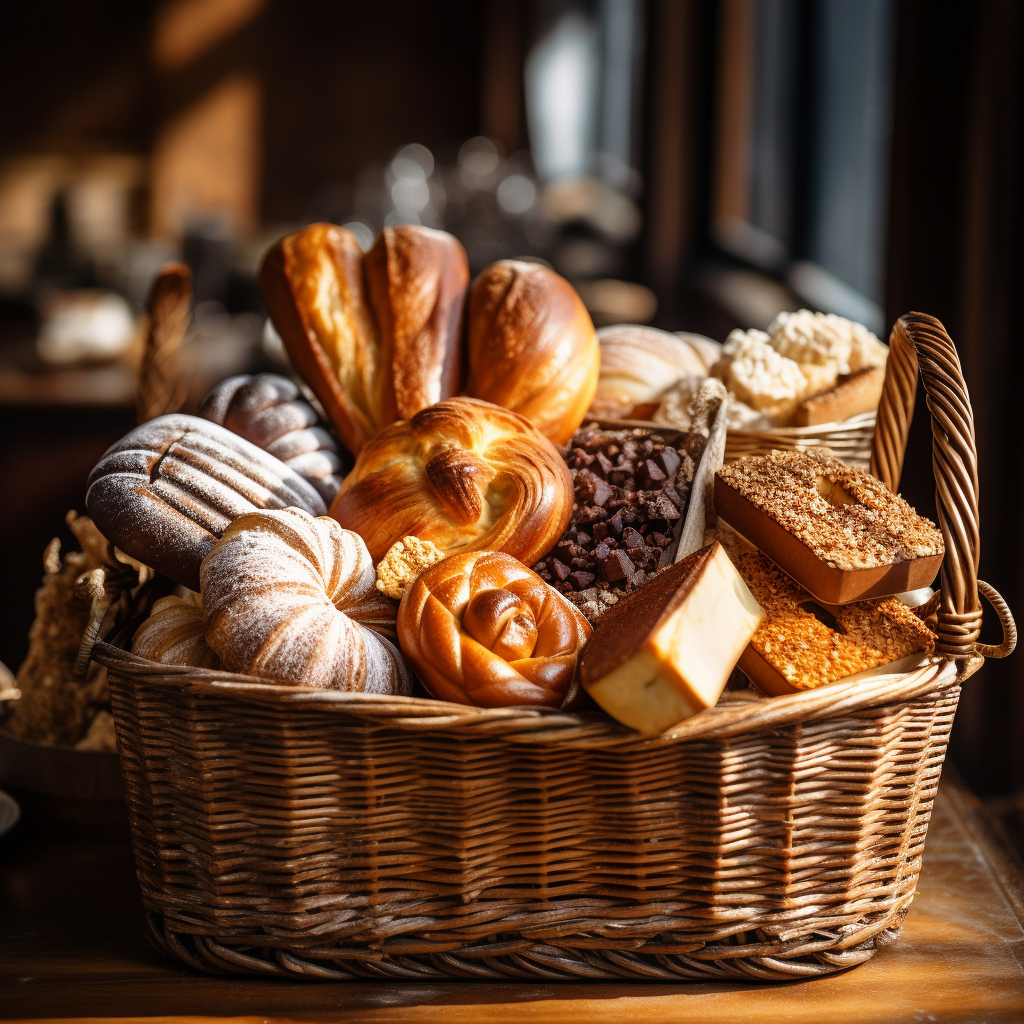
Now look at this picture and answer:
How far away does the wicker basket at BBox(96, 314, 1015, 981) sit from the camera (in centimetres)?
72

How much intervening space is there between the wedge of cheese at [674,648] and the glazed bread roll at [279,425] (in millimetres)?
417

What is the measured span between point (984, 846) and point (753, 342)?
23.2 inches

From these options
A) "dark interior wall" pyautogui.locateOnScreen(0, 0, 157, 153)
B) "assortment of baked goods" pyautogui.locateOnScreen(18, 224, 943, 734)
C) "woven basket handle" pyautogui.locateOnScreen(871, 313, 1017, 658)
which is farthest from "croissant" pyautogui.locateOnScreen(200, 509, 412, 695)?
"dark interior wall" pyautogui.locateOnScreen(0, 0, 157, 153)

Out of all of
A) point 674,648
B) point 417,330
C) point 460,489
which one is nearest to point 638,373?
point 417,330

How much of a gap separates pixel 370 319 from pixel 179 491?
356 mm

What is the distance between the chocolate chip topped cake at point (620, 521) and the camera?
90cm

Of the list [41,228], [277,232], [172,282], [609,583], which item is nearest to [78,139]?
[41,228]

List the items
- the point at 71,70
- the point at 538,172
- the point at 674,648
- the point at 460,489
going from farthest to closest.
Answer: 1. the point at 538,172
2. the point at 71,70
3. the point at 460,489
4. the point at 674,648

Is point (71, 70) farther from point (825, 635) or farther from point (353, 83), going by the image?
point (825, 635)

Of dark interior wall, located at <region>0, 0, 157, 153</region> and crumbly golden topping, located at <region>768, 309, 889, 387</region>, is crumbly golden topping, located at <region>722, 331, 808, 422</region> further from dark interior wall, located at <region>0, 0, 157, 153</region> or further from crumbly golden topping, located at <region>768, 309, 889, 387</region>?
dark interior wall, located at <region>0, 0, 157, 153</region>

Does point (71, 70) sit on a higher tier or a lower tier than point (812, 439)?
higher

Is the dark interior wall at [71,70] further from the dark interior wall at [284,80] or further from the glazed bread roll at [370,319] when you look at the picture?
the glazed bread roll at [370,319]

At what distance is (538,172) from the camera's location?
6.61 m

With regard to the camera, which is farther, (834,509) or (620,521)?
(620,521)
